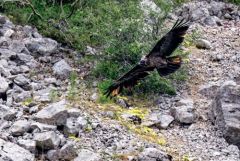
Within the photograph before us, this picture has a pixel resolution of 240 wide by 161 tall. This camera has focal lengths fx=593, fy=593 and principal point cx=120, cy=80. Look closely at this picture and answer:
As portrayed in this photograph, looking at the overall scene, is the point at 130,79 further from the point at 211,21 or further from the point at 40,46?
the point at 211,21

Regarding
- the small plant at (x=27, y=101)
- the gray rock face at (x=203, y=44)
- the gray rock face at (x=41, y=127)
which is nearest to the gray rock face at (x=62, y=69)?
the small plant at (x=27, y=101)

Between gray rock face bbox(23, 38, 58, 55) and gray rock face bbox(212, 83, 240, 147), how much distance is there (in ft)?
8.95

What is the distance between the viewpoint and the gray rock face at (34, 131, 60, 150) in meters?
5.89

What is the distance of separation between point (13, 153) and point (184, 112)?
2.52 metres

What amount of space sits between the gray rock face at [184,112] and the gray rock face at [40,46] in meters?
2.27

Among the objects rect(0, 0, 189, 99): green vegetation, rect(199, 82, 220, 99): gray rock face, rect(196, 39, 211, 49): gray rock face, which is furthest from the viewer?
rect(196, 39, 211, 49): gray rock face

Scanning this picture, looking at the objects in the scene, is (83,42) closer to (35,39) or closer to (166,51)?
(35,39)

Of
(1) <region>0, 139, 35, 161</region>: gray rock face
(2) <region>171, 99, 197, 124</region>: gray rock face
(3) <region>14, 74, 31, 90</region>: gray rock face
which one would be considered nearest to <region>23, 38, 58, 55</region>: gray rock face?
(3) <region>14, 74, 31, 90</region>: gray rock face

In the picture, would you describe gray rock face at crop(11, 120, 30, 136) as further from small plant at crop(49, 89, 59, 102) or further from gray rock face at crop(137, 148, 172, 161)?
gray rock face at crop(137, 148, 172, 161)

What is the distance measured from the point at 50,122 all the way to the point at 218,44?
15.6 feet

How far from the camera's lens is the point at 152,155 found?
5984mm

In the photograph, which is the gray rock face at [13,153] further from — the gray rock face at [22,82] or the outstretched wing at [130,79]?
the gray rock face at [22,82]

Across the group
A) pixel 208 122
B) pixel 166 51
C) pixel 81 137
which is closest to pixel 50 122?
pixel 81 137

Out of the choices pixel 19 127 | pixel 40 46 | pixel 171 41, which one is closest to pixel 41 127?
pixel 19 127
